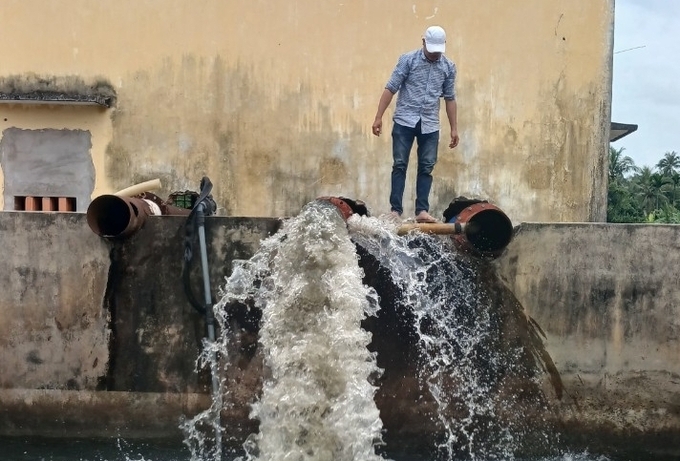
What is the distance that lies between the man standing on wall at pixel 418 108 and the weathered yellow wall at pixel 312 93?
2914mm

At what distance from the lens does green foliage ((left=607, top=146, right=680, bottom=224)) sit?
1291 inches

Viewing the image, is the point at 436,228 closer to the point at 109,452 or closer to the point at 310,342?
the point at 310,342

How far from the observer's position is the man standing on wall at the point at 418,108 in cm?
569

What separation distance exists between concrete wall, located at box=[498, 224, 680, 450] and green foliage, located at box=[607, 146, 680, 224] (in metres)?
28.1

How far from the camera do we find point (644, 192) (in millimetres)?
48938

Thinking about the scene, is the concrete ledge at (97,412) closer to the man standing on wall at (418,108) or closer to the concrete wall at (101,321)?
the concrete wall at (101,321)

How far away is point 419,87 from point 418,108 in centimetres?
17

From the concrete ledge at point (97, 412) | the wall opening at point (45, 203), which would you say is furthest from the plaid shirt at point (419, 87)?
the wall opening at point (45, 203)

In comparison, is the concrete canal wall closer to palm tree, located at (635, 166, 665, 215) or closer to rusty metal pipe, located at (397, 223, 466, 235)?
rusty metal pipe, located at (397, 223, 466, 235)

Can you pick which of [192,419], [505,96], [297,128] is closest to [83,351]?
[192,419]

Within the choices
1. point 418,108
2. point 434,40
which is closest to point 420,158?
point 418,108

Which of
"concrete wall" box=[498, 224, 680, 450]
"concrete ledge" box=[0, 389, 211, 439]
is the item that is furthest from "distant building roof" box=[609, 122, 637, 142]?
"concrete ledge" box=[0, 389, 211, 439]

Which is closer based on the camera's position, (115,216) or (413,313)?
(413,313)

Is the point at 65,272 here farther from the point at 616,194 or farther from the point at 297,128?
the point at 616,194
